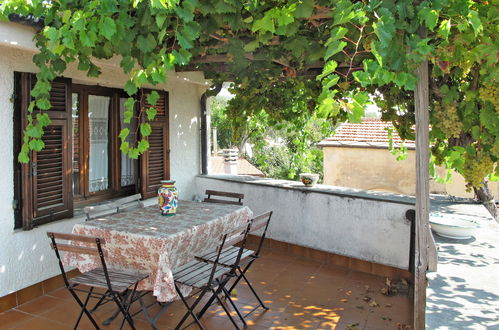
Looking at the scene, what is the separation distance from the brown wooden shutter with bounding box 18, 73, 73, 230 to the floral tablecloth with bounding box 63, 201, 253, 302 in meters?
0.69

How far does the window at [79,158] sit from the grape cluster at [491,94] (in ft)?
9.69

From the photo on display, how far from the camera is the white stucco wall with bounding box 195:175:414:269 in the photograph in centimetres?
534

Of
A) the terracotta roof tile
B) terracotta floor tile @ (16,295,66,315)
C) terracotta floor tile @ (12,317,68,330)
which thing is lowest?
terracotta floor tile @ (12,317,68,330)

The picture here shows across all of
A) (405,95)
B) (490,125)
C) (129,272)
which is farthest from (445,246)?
(129,272)

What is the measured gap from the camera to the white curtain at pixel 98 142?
5.48m

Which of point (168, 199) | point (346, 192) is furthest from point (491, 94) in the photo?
point (346, 192)

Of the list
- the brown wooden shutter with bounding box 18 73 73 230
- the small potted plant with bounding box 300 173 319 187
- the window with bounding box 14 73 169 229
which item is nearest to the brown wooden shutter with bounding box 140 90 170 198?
the window with bounding box 14 73 169 229

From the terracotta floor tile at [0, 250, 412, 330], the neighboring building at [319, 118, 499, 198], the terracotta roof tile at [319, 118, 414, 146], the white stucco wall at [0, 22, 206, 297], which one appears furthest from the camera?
the terracotta roof tile at [319, 118, 414, 146]

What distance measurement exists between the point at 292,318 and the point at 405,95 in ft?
8.24

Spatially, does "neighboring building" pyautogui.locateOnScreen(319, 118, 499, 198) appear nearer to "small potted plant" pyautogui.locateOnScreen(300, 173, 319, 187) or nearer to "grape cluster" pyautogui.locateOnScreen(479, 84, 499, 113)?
"small potted plant" pyautogui.locateOnScreen(300, 173, 319, 187)

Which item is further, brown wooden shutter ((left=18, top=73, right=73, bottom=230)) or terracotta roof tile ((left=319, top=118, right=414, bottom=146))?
terracotta roof tile ((left=319, top=118, right=414, bottom=146))

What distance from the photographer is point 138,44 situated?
10.5ft

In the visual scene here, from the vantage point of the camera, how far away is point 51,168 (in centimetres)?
453

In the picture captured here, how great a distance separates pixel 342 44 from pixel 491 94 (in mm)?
966
